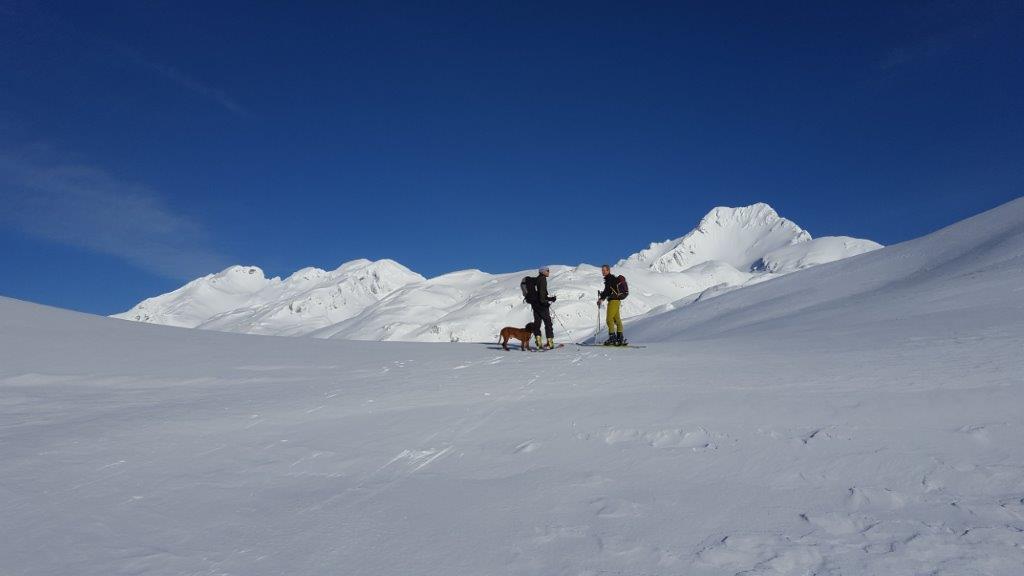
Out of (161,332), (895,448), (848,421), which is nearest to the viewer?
(895,448)

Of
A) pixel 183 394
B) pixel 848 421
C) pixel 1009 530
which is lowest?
pixel 1009 530

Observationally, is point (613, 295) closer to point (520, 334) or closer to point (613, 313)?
point (613, 313)

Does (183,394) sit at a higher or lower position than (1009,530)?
higher

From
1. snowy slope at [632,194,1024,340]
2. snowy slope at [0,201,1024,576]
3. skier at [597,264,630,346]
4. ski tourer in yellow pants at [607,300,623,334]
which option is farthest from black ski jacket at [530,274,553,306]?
snowy slope at [632,194,1024,340]

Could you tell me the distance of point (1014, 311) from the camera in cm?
1070

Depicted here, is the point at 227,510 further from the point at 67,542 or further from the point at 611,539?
the point at 611,539

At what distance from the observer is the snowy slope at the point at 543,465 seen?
3.53 metres

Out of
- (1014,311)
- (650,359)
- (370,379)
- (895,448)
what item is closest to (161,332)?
(370,379)

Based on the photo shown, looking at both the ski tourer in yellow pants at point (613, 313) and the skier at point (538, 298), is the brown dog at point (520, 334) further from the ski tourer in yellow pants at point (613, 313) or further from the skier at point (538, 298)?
the ski tourer in yellow pants at point (613, 313)

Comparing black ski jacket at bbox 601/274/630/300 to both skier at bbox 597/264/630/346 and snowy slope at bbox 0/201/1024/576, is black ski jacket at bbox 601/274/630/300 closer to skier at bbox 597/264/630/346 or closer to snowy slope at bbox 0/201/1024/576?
skier at bbox 597/264/630/346

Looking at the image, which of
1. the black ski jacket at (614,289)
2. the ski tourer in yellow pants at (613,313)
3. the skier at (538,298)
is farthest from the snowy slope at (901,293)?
the skier at (538,298)

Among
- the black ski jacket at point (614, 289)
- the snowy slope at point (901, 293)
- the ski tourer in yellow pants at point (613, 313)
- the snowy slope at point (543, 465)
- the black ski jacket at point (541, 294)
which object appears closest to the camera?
the snowy slope at point (543, 465)

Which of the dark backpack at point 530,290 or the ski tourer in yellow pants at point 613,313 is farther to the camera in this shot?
the ski tourer in yellow pants at point 613,313

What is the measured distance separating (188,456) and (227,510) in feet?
5.49
